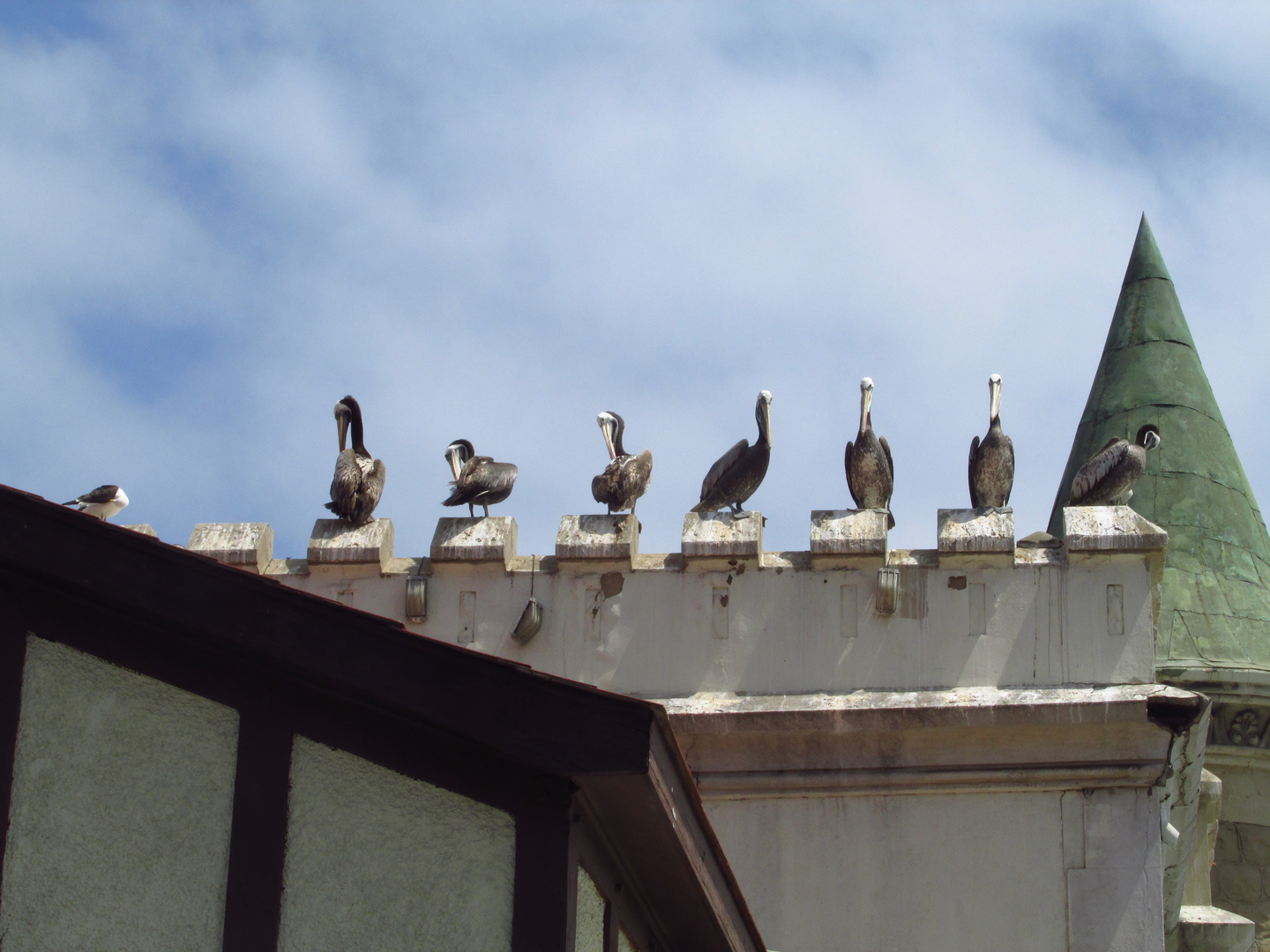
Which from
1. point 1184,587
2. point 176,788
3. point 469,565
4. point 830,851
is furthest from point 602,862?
point 1184,587

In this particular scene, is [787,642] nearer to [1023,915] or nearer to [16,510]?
[1023,915]

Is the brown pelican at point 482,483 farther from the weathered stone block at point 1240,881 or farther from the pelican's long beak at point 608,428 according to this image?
the weathered stone block at point 1240,881

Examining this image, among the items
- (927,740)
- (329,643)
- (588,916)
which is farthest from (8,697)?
(927,740)

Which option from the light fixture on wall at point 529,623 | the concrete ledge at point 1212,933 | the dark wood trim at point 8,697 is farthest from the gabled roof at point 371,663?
the concrete ledge at point 1212,933

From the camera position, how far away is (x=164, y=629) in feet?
20.2

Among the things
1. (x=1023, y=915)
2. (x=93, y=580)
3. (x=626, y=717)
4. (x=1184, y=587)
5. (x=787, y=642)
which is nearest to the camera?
(x=626, y=717)

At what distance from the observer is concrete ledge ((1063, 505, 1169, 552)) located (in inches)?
505

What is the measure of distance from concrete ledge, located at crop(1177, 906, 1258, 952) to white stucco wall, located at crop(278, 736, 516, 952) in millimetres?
9808

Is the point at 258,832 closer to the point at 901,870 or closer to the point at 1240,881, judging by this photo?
the point at 901,870

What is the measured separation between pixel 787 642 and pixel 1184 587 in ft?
27.5

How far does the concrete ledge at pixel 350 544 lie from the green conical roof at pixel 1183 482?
27.9ft

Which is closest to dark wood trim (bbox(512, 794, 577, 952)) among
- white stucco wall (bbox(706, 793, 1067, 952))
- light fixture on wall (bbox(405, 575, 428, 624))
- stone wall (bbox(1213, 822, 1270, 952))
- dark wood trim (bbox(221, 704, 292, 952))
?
dark wood trim (bbox(221, 704, 292, 952))

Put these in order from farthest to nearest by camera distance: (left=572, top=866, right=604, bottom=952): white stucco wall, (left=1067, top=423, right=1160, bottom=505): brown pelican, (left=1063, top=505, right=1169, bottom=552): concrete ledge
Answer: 1. (left=1067, top=423, right=1160, bottom=505): brown pelican
2. (left=1063, top=505, right=1169, bottom=552): concrete ledge
3. (left=572, top=866, right=604, bottom=952): white stucco wall

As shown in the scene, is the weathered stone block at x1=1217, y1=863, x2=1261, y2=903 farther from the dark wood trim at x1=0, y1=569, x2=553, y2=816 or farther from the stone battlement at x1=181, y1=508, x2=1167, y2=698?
the dark wood trim at x1=0, y1=569, x2=553, y2=816
